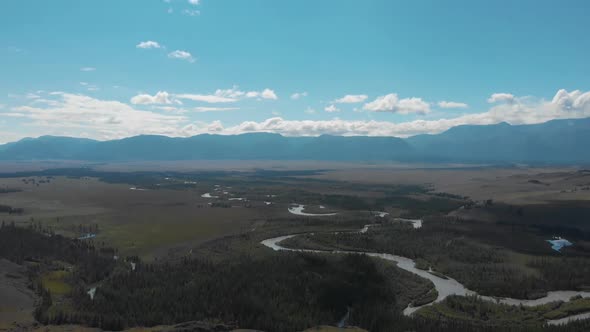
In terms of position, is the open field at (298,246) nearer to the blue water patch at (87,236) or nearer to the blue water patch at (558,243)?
the blue water patch at (87,236)

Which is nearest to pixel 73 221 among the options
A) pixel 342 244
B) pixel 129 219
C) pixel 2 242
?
pixel 129 219

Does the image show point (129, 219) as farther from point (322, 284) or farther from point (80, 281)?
point (322, 284)

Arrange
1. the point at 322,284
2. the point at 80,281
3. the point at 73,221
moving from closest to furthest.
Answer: the point at 322,284, the point at 80,281, the point at 73,221

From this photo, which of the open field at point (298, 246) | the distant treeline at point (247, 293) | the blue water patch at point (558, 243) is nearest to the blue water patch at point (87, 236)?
the open field at point (298, 246)

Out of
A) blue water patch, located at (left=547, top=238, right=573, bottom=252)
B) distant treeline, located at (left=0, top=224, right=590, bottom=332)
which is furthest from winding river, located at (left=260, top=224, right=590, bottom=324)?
blue water patch, located at (left=547, top=238, right=573, bottom=252)

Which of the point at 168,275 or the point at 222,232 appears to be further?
the point at 222,232

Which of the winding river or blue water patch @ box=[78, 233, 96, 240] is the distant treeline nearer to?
the winding river

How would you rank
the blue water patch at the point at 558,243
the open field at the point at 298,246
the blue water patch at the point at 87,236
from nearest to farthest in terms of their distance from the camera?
the open field at the point at 298,246 < the blue water patch at the point at 558,243 < the blue water patch at the point at 87,236

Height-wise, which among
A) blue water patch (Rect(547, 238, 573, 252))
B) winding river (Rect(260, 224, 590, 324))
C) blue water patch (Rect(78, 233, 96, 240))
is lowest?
winding river (Rect(260, 224, 590, 324))

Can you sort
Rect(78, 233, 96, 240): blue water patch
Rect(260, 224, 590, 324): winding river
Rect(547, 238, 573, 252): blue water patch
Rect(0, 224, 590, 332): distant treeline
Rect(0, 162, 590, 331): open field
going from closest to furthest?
Rect(0, 224, 590, 332): distant treeline, Rect(0, 162, 590, 331): open field, Rect(260, 224, 590, 324): winding river, Rect(547, 238, 573, 252): blue water patch, Rect(78, 233, 96, 240): blue water patch
